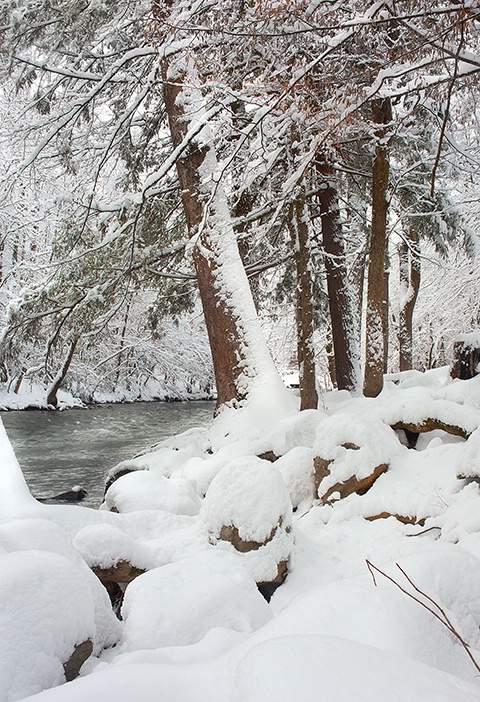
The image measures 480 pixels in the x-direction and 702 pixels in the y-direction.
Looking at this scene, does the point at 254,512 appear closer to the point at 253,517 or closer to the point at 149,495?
the point at 253,517

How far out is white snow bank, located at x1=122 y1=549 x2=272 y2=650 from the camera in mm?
1940

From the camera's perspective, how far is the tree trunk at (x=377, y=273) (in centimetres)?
593

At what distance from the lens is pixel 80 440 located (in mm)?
10750

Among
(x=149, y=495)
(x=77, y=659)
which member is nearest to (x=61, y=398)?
(x=149, y=495)

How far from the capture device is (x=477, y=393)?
173 inches

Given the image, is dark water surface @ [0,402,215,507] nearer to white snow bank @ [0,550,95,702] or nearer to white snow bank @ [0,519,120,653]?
white snow bank @ [0,519,120,653]

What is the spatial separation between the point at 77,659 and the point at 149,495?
2.32 m

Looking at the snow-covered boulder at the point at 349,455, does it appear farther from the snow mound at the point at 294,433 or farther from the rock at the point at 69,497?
the rock at the point at 69,497

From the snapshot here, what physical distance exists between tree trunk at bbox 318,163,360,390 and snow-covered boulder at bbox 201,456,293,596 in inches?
205

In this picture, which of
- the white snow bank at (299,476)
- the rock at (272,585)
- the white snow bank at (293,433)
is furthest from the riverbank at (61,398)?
the rock at (272,585)

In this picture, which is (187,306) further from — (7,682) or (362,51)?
(7,682)

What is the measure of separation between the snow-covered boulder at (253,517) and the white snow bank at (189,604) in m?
0.43

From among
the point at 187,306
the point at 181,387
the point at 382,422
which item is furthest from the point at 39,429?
the point at 181,387

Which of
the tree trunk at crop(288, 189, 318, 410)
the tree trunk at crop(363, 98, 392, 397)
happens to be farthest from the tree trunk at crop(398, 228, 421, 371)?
the tree trunk at crop(288, 189, 318, 410)
